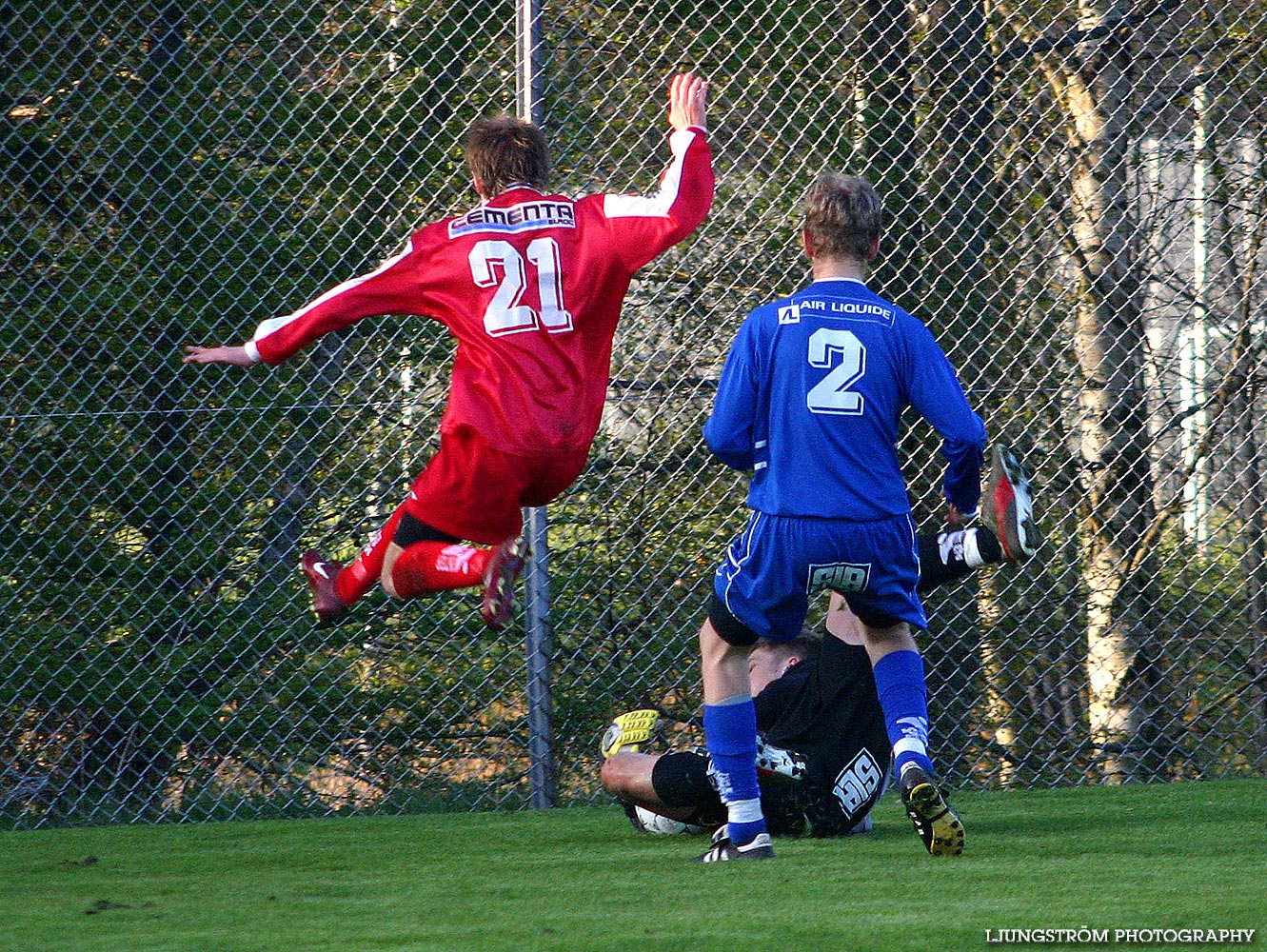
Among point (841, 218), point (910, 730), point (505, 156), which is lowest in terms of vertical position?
point (910, 730)

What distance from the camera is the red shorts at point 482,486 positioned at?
405cm

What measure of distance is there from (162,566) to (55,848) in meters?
1.01

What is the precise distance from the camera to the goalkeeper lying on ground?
4.13 metres

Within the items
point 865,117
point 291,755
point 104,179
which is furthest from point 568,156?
point 291,755

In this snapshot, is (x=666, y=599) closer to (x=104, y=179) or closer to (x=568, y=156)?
(x=568, y=156)

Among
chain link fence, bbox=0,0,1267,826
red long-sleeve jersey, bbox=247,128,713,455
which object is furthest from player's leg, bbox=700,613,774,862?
chain link fence, bbox=0,0,1267,826

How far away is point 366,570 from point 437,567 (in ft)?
0.92

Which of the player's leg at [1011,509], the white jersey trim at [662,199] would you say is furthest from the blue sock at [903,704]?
the white jersey trim at [662,199]

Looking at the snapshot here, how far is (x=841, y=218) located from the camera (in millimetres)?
3744

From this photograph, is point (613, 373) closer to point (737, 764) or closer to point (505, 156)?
point (505, 156)

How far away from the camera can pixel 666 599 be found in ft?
17.2

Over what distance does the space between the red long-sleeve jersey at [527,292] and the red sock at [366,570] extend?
398 millimetres

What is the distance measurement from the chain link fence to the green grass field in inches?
17.0

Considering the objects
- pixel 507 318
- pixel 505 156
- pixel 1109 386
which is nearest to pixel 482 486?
pixel 507 318
